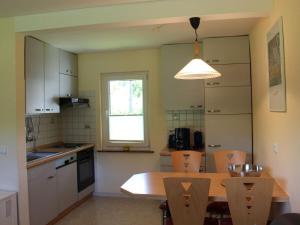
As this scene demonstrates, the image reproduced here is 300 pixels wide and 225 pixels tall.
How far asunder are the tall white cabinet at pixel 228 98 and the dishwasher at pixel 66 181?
6.19 feet

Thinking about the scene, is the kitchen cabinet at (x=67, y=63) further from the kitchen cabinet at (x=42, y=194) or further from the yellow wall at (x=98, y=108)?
the kitchen cabinet at (x=42, y=194)

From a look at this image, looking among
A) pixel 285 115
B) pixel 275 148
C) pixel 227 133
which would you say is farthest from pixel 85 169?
pixel 285 115

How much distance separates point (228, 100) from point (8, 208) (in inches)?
112

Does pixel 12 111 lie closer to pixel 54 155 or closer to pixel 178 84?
pixel 54 155

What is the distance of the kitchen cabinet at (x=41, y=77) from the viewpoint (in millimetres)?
3588

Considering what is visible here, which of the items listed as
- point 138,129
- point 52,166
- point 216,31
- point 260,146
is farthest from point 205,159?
point 52,166

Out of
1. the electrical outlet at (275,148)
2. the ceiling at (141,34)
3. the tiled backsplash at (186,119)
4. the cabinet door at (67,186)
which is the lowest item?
the cabinet door at (67,186)

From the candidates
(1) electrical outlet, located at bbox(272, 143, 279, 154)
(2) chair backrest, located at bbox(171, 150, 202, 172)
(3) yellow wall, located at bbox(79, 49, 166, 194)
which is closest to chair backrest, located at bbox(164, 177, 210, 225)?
(1) electrical outlet, located at bbox(272, 143, 279, 154)

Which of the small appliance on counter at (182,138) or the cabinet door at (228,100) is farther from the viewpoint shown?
the small appliance on counter at (182,138)

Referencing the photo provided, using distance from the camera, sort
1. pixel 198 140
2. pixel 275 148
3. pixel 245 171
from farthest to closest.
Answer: pixel 198 140 < pixel 245 171 < pixel 275 148

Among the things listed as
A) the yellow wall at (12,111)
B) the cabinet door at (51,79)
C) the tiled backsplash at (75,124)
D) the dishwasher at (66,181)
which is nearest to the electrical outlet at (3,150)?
the yellow wall at (12,111)

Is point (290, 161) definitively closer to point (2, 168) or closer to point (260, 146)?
point (260, 146)

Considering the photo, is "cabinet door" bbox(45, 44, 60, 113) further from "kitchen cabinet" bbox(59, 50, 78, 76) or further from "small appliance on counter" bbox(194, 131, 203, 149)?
"small appliance on counter" bbox(194, 131, 203, 149)

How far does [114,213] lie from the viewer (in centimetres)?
410
